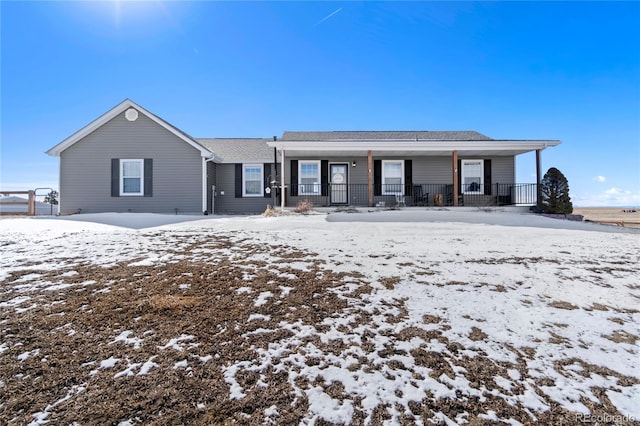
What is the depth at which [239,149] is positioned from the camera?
52.0ft

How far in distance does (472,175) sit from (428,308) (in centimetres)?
1347

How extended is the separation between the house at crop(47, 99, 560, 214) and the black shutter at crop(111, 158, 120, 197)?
0.13ft

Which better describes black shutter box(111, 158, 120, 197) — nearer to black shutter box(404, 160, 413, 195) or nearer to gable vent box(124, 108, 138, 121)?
gable vent box(124, 108, 138, 121)

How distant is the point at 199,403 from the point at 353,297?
72.9 inches

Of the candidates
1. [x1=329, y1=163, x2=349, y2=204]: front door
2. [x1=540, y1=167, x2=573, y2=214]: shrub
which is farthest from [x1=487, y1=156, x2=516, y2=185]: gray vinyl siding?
[x1=329, y1=163, x2=349, y2=204]: front door

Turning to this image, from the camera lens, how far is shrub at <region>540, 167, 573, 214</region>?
1144cm

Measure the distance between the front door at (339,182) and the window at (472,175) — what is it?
19.2 feet

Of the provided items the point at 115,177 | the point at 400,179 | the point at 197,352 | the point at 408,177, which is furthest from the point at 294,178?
the point at 197,352

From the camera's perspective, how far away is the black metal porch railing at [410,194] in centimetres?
1409

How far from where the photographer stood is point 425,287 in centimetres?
350

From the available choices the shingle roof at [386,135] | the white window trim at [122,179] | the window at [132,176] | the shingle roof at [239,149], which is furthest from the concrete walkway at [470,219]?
the window at [132,176]

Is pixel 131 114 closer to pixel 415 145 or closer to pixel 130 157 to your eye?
Result: pixel 130 157

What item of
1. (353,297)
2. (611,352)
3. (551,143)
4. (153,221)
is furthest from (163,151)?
(551,143)

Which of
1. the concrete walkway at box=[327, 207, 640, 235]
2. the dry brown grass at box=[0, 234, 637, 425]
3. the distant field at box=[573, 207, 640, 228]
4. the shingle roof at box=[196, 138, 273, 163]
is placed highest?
the shingle roof at box=[196, 138, 273, 163]
